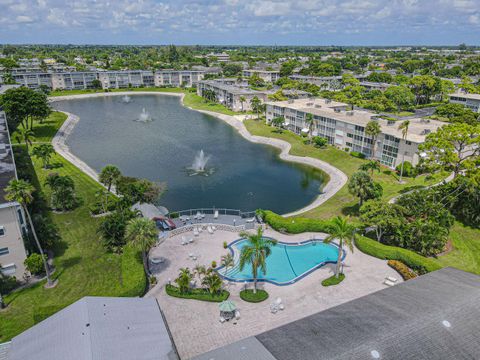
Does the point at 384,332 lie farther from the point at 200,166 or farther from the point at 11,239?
the point at 200,166

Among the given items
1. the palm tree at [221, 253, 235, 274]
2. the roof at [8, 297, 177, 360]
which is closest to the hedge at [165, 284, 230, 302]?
the palm tree at [221, 253, 235, 274]

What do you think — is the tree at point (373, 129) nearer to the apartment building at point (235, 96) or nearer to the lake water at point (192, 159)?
the lake water at point (192, 159)

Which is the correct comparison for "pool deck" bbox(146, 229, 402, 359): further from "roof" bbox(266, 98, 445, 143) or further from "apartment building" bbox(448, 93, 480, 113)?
"apartment building" bbox(448, 93, 480, 113)

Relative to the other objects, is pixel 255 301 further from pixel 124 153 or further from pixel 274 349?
pixel 124 153

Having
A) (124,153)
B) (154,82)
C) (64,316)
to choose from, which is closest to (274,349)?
(64,316)

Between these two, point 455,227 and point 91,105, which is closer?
point 455,227

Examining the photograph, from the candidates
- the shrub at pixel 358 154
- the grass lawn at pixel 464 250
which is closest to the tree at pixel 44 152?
the shrub at pixel 358 154
